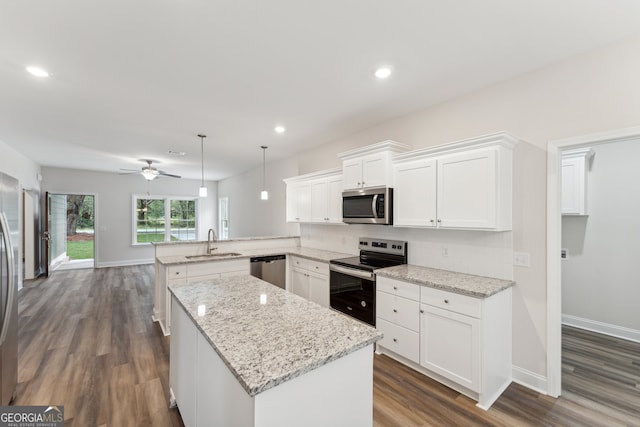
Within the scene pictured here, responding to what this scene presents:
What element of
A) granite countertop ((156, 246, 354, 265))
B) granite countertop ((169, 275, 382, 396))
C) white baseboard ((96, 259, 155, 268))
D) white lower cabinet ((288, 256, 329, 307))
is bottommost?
white baseboard ((96, 259, 155, 268))

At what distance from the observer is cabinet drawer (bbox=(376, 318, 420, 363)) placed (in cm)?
261

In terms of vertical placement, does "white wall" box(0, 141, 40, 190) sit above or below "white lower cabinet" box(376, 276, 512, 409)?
above

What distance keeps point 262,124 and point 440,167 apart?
243 centimetres

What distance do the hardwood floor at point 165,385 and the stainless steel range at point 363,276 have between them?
56 cm

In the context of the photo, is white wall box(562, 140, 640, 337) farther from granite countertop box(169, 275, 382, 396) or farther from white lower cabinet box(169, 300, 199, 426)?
white lower cabinet box(169, 300, 199, 426)

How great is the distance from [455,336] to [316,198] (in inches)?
107

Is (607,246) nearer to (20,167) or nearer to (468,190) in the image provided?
(468,190)

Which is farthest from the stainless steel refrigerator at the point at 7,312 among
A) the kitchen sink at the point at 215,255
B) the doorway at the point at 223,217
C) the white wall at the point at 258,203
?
the doorway at the point at 223,217

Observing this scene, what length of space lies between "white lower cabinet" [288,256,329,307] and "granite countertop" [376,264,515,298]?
3.53 feet

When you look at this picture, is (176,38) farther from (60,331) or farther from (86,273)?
(86,273)

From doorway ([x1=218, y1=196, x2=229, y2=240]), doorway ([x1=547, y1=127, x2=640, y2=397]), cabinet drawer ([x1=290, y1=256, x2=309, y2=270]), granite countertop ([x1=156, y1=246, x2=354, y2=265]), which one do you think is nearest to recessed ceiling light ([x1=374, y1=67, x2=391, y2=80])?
doorway ([x1=547, y1=127, x2=640, y2=397])

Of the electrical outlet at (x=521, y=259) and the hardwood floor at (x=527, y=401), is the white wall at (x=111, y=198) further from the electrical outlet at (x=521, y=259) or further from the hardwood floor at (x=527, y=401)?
the electrical outlet at (x=521, y=259)

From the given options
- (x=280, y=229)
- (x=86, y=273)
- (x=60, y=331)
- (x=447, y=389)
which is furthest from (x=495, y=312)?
(x=86, y=273)

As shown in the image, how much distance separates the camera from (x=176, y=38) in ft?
6.57
